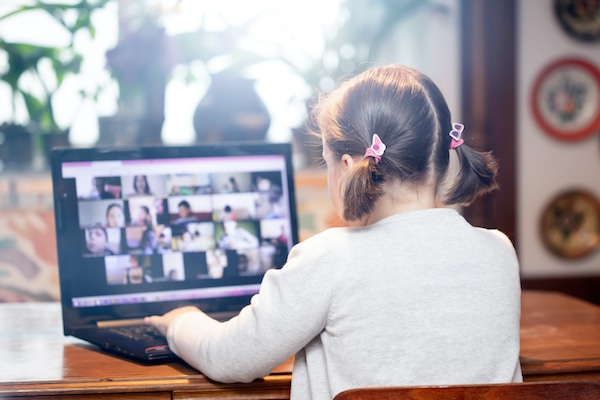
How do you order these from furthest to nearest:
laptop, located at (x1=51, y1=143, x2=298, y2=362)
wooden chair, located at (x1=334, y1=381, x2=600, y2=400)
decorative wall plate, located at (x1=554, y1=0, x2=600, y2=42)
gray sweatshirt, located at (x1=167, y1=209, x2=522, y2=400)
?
decorative wall plate, located at (x1=554, y1=0, x2=600, y2=42), laptop, located at (x1=51, y1=143, x2=298, y2=362), gray sweatshirt, located at (x1=167, y1=209, x2=522, y2=400), wooden chair, located at (x1=334, y1=381, x2=600, y2=400)

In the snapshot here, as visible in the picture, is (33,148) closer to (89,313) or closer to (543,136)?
(89,313)

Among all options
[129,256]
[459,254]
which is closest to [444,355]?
[459,254]

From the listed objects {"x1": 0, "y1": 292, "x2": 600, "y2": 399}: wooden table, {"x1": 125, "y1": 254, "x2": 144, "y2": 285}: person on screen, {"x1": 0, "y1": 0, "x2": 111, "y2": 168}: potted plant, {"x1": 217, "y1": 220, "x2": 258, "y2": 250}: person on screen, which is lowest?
{"x1": 0, "y1": 292, "x2": 600, "y2": 399}: wooden table

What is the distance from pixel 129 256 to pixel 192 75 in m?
2.00

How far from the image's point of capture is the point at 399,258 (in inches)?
39.0

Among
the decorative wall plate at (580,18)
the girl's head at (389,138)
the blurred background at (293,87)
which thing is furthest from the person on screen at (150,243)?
the decorative wall plate at (580,18)

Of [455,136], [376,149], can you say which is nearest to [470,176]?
[455,136]

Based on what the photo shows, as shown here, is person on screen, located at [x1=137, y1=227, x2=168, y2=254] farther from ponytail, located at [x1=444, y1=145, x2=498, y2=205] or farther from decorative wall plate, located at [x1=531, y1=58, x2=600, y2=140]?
decorative wall plate, located at [x1=531, y1=58, x2=600, y2=140]

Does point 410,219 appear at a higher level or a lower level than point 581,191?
higher

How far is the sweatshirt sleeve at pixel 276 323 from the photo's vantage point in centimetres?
97

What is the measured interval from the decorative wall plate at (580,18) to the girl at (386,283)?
2.86 meters

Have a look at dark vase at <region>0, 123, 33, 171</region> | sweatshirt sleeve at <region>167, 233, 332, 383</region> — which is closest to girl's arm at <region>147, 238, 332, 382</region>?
sweatshirt sleeve at <region>167, 233, 332, 383</region>

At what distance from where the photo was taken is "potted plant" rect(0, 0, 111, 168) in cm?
303

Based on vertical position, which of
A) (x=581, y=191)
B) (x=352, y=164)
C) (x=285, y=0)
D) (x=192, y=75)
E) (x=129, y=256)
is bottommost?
(x=581, y=191)
